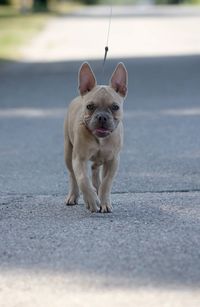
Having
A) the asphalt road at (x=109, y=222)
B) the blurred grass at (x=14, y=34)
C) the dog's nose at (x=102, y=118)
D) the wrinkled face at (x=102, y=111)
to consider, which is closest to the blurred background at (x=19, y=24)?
the blurred grass at (x=14, y=34)

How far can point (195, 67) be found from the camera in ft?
83.5

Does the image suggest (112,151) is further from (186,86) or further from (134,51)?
(134,51)

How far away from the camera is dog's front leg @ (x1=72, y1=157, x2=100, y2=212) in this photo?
7.87 m

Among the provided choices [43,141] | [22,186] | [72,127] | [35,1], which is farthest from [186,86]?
[35,1]

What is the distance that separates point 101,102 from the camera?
794 centimetres

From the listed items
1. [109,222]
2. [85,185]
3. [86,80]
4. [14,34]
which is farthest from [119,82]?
[14,34]

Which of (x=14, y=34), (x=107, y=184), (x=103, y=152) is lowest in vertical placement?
(x=14, y=34)

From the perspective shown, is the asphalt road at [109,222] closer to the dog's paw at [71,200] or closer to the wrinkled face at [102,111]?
the dog's paw at [71,200]

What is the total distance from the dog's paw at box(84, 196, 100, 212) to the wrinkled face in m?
0.47

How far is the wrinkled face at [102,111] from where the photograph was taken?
7781 mm

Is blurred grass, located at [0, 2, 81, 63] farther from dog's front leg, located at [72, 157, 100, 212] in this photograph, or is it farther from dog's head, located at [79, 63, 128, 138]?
dog's front leg, located at [72, 157, 100, 212]

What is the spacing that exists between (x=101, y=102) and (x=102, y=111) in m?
0.09

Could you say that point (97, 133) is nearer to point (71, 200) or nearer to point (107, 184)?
point (107, 184)

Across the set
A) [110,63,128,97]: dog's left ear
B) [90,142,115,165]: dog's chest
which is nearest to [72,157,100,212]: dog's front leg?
[90,142,115,165]: dog's chest
